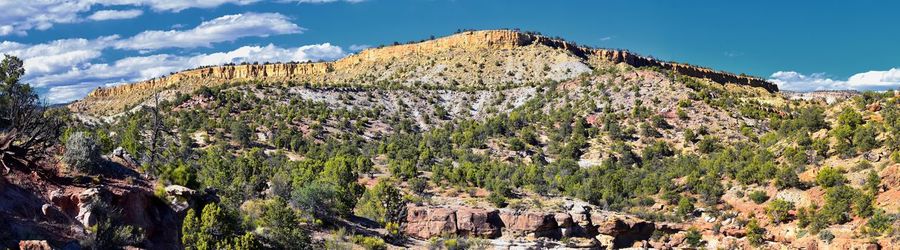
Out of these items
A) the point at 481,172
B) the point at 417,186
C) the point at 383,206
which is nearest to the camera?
the point at 383,206

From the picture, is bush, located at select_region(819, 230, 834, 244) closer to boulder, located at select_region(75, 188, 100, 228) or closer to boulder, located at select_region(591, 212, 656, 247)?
boulder, located at select_region(591, 212, 656, 247)

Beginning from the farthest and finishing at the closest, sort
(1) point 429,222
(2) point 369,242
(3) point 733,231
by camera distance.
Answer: (3) point 733,231 < (1) point 429,222 < (2) point 369,242

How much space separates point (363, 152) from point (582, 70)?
45.8 metres

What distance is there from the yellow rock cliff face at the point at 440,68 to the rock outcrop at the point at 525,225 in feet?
167

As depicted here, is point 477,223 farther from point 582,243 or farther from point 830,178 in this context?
point 830,178

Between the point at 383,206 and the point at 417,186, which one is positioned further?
the point at 417,186

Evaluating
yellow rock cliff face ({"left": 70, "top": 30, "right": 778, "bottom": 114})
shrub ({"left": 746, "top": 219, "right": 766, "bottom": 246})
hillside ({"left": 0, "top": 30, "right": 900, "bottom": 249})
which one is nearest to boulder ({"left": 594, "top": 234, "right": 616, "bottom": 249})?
hillside ({"left": 0, "top": 30, "right": 900, "bottom": 249})

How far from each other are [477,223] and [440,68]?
65214 mm

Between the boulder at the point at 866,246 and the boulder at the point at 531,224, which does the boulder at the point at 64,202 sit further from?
the boulder at the point at 866,246

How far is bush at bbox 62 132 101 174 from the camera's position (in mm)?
21891

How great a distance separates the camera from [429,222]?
39438 mm

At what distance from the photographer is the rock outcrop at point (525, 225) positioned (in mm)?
39375

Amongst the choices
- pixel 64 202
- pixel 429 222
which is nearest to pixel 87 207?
pixel 64 202

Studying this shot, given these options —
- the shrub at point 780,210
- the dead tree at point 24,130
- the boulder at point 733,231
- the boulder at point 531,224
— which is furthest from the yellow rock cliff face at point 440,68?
the dead tree at point 24,130
